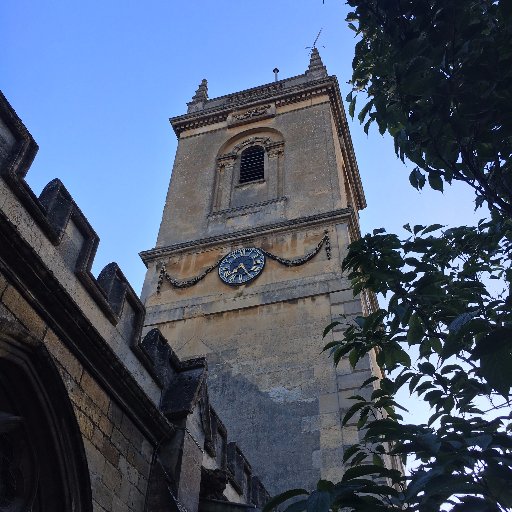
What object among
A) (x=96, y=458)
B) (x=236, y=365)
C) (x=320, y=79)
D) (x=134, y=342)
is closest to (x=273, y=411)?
(x=236, y=365)

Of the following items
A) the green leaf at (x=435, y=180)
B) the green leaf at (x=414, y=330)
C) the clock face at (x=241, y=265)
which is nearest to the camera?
the green leaf at (x=414, y=330)

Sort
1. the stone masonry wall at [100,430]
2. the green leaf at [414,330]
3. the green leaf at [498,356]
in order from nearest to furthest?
1. the green leaf at [498,356]
2. the green leaf at [414,330]
3. the stone masonry wall at [100,430]

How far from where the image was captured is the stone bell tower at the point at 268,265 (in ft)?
39.2

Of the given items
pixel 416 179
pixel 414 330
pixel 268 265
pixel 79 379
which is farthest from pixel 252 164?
pixel 414 330

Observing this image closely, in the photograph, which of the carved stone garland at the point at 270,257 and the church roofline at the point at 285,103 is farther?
the church roofline at the point at 285,103

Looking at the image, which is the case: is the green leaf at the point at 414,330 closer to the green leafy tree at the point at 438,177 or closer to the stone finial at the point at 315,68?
the green leafy tree at the point at 438,177

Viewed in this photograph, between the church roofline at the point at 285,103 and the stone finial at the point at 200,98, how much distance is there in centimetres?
20

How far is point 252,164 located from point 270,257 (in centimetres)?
507

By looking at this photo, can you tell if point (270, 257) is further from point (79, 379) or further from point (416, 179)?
point (416, 179)

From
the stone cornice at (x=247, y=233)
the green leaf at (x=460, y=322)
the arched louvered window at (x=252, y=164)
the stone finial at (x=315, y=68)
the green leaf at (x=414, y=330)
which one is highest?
the stone finial at (x=315, y=68)

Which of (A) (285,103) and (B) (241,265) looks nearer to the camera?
(B) (241,265)

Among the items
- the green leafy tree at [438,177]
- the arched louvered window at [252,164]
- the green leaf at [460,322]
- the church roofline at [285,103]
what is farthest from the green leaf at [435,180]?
the church roofline at [285,103]

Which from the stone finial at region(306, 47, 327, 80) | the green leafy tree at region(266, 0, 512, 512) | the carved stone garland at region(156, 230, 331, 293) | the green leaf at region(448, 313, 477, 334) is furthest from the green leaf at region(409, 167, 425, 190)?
the stone finial at region(306, 47, 327, 80)

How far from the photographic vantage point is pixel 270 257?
15430 mm
